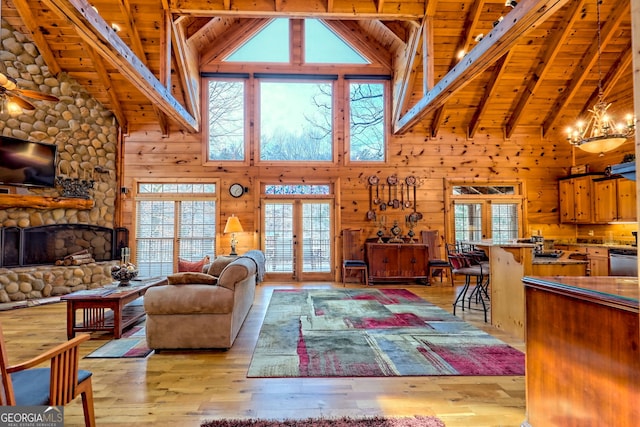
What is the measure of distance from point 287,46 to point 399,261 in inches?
207

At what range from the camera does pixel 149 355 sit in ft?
10.7

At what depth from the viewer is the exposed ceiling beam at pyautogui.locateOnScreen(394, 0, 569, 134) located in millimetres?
3227

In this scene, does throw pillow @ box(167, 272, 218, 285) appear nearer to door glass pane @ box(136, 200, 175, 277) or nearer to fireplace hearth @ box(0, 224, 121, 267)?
fireplace hearth @ box(0, 224, 121, 267)

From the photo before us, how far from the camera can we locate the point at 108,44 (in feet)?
12.2

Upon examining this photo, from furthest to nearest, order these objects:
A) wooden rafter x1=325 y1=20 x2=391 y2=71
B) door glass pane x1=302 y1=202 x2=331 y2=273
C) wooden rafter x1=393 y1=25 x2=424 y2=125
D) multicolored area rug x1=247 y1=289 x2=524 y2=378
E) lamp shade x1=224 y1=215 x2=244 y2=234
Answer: door glass pane x1=302 y1=202 x2=331 y2=273
wooden rafter x1=325 y1=20 x2=391 y2=71
lamp shade x1=224 y1=215 x2=244 y2=234
wooden rafter x1=393 y1=25 x2=424 y2=125
multicolored area rug x1=247 y1=289 x2=524 y2=378

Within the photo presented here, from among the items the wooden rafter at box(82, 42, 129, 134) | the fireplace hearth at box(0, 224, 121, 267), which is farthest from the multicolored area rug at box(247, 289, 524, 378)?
the wooden rafter at box(82, 42, 129, 134)

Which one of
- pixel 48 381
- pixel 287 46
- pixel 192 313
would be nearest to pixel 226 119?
pixel 287 46

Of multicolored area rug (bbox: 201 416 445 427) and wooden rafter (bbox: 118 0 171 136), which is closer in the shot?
multicolored area rug (bbox: 201 416 445 427)

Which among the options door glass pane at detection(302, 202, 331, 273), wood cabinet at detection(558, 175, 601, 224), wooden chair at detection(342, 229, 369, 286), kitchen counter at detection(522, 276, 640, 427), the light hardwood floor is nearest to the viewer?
kitchen counter at detection(522, 276, 640, 427)

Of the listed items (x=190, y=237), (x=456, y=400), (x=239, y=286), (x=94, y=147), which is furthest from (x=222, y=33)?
(x=456, y=400)

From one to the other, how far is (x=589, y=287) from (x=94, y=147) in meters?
7.93

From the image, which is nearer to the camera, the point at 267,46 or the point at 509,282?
the point at 509,282

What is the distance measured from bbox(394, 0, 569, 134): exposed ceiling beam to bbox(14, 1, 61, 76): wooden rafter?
21.3 ft

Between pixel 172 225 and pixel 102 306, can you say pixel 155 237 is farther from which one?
pixel 102 306
